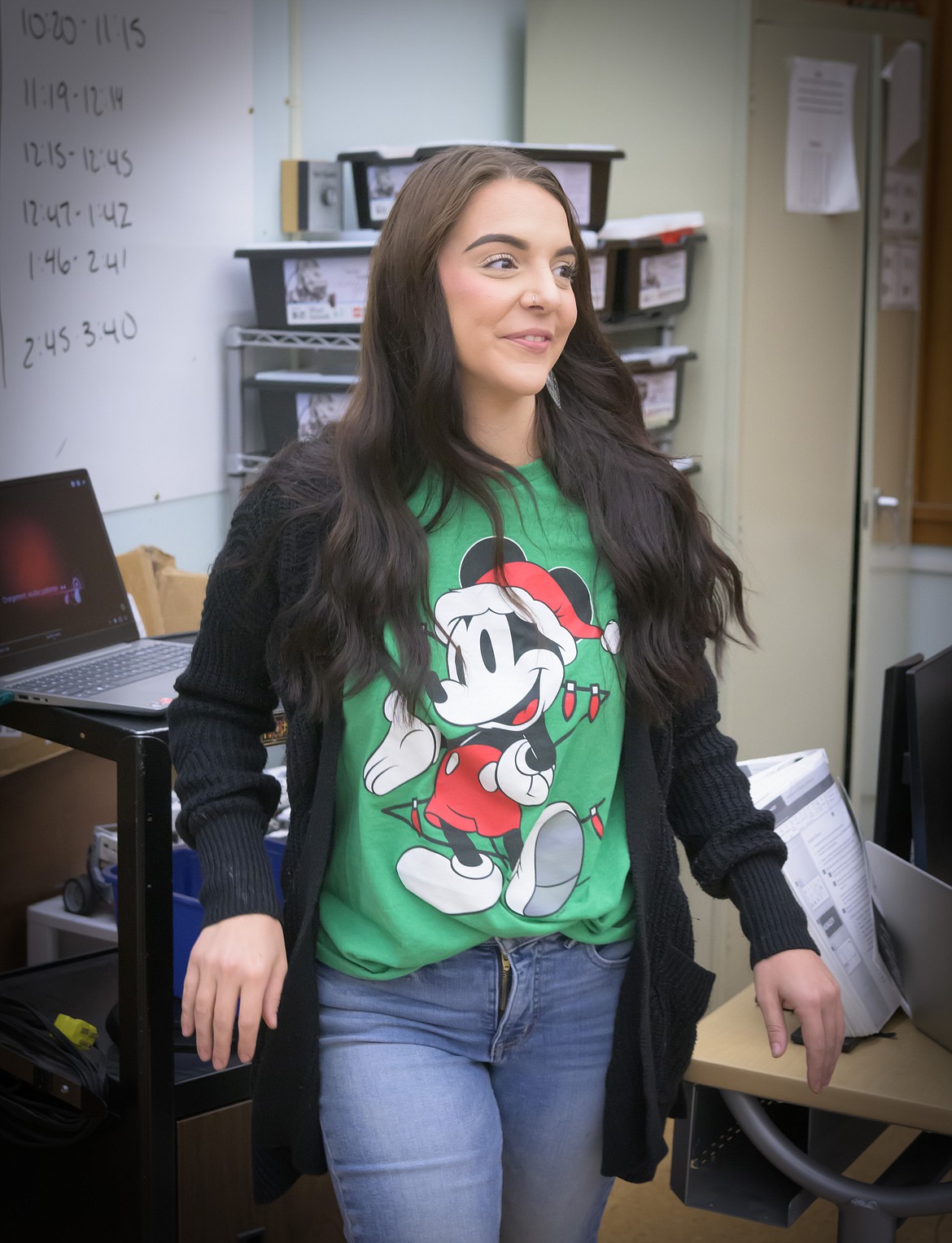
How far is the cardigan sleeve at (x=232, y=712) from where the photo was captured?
110cm

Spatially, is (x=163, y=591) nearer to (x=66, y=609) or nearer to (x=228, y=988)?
(x=66, y=609)

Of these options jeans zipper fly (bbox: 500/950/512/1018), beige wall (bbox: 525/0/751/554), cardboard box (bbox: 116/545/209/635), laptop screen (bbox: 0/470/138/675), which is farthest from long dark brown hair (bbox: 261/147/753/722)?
beige wall (bbox: 525/0/751/554)

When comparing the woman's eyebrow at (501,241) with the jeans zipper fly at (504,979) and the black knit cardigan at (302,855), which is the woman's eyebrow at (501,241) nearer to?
the black knit cardigan at (302,855)

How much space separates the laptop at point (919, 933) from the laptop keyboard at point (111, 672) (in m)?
0.85

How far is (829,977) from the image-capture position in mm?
1166

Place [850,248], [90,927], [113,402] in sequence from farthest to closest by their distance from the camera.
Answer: [850,248] → [113,402] → [90,927]

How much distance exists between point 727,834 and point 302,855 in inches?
15.1

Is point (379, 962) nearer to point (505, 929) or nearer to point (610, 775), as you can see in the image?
point (505, 929)

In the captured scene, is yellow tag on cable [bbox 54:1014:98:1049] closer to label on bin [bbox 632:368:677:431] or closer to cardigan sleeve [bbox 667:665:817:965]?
cardigan sleeve [bbox 667:665:817:965]

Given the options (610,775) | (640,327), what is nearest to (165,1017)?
(610,775)

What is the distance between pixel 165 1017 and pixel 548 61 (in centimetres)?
219

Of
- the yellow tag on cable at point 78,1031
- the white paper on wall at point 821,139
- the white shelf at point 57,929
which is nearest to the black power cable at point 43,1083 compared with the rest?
the yellow tag on cable at point 78,1031

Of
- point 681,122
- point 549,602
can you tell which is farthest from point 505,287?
point 681,122

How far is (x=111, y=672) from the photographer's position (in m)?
1.62
